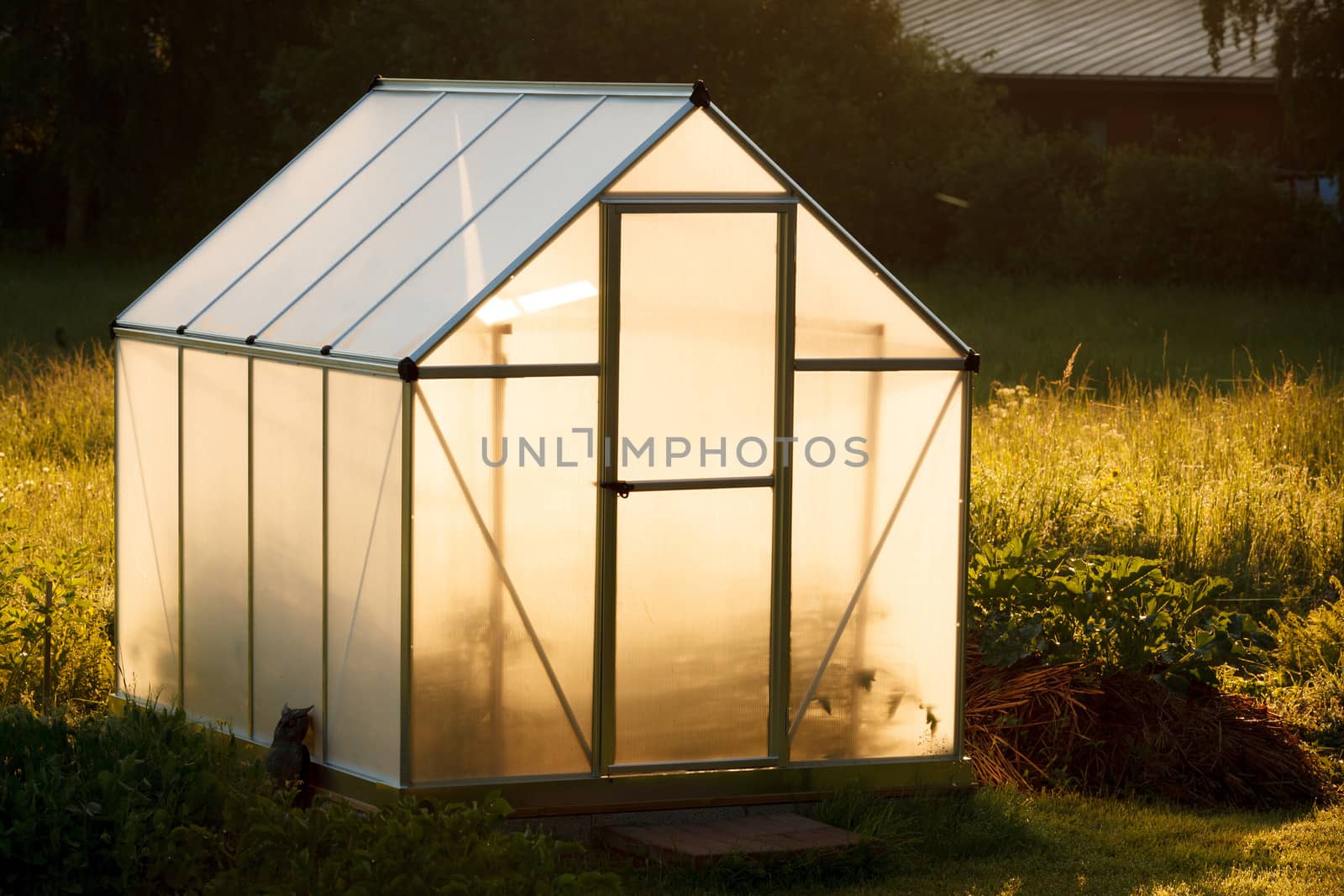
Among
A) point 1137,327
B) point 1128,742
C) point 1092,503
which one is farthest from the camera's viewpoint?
point 1137,327

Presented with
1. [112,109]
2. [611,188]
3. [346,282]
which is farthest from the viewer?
[112,109]

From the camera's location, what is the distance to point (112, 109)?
30828mm

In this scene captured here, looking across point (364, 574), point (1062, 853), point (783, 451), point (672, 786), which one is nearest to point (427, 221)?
point (364, 574)

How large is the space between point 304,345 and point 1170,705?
4.13 m

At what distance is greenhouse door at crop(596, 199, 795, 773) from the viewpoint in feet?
21.8

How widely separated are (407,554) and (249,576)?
1.18m

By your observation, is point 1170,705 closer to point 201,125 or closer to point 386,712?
point 386,712

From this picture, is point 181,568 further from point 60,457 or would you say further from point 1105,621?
point 60,457

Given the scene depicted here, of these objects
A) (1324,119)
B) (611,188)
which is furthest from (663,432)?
(1324,119)

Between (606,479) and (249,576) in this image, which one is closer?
(606,479)

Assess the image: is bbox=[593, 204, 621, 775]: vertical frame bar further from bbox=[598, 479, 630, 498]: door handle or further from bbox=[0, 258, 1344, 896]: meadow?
bbox=[0, 258, 1344, 896]: meadow

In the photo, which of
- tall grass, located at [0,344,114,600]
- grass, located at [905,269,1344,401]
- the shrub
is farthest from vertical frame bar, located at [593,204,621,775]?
grass, located at [905,269,1344,401]

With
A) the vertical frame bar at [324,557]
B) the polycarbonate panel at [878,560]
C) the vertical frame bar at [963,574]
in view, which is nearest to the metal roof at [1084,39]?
the vertical frame bar at [963,574]

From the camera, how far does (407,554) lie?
628 centimetres
